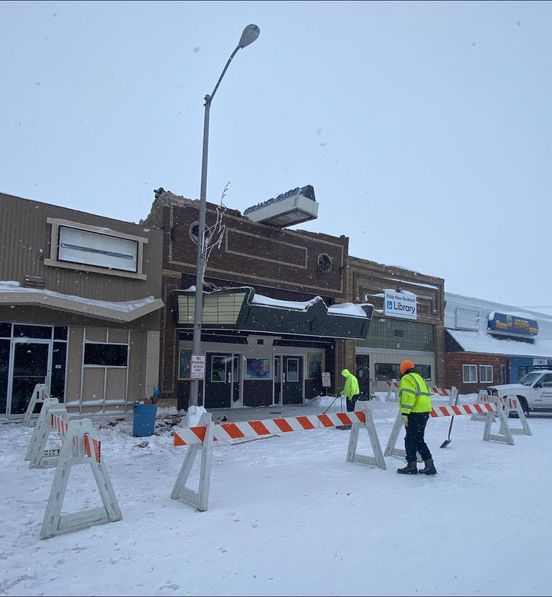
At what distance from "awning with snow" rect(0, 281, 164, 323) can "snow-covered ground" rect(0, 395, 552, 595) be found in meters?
5.10

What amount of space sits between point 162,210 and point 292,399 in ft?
32.2

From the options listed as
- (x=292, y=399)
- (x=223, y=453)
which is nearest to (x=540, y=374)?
(x=292, y=399)

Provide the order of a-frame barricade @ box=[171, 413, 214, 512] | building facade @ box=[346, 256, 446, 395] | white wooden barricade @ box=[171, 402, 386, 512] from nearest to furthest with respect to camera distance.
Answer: a-frame barricade @ box=[171, 413, 214, 512] < white wooden barricade @ box=[171, 402, 386, 512] < building facade @ box=[346, 256, 446, 395]

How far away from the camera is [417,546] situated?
16.2 ft

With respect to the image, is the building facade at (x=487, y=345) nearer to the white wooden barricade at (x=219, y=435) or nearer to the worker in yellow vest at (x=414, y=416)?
the white wooden barricade at (x=219, y=435)

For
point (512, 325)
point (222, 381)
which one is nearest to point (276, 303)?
point (222, 381)

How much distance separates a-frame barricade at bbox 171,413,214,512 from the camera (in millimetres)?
6292

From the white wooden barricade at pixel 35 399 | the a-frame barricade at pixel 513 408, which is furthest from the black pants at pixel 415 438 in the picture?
the white wooden barricade at pixel 35 399

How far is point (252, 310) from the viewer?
16.7 meters

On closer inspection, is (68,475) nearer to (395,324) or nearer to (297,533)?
(297,533)

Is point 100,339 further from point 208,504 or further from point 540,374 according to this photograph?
point 540,374

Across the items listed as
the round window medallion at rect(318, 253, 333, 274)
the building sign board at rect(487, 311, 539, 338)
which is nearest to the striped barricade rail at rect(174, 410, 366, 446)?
the round window medallion at rect(318, 253, 333, 274)

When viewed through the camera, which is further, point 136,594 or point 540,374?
point 540,374

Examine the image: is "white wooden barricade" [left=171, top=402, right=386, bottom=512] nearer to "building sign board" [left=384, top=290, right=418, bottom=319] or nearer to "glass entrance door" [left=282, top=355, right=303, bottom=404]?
"glass entrance door" [left=282, top=355, right=303, bottom=404]
